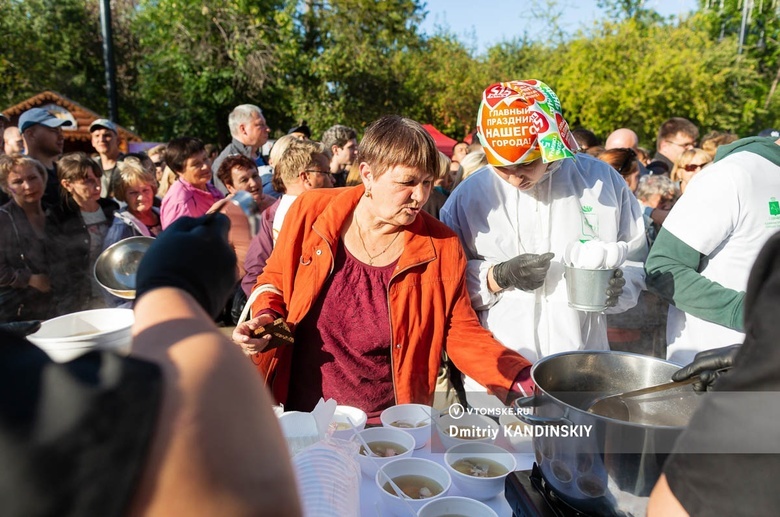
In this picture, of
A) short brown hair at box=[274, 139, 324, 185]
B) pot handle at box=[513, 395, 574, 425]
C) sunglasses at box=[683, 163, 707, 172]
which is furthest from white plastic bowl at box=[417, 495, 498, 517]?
sunglasses at box=[683, 163, 707, 172]

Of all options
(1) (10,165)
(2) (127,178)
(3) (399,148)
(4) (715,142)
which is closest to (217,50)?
(2) (127,178)

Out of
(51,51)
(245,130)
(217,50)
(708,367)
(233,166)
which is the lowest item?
(708,367)

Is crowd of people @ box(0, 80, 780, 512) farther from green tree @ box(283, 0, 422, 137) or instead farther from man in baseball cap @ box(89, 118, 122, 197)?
green tree @ box(283, 0, 422, 137)

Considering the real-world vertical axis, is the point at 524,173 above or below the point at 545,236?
above

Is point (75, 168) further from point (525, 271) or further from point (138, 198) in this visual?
point (525, 271)

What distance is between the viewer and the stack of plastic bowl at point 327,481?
108cm

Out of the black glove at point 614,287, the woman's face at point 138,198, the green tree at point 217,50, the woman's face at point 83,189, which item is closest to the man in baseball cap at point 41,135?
the woman's face at point 138,198

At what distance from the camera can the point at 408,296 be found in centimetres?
205

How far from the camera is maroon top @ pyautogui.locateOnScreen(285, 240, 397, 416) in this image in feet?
6.84

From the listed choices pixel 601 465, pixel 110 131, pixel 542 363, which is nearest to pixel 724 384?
pixel 601 465

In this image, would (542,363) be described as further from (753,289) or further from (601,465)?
(753,289)

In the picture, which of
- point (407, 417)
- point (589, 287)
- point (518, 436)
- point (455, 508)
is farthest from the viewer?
point (589, 287)

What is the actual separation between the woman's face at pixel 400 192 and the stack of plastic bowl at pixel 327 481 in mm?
984

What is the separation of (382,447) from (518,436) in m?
0.44
